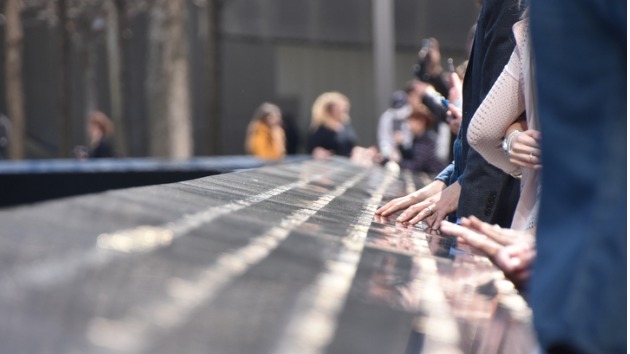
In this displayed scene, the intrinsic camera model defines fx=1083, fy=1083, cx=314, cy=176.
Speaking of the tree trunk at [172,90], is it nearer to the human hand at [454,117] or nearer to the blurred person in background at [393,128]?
the blurred person in background at [393,128]

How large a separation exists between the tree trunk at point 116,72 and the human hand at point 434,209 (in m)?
20.9

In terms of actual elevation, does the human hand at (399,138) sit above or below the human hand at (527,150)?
below

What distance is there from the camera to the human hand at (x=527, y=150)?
98.4 inches

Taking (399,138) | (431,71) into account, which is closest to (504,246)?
(431,71)

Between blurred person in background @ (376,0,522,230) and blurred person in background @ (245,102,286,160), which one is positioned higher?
blurred person in background @ (376,0,522,230)

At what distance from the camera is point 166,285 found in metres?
1.33

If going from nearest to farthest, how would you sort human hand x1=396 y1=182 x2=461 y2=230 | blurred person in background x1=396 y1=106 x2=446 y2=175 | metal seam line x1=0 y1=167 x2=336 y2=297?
metal seam line x1=0 y1=167 x2=336 y2=297
human hand x1=396 y1=182 x2=461 y2=230
blurred person in background x1=396 y1=106 x2=446 y2=175

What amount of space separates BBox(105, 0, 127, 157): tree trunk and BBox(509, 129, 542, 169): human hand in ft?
71.2

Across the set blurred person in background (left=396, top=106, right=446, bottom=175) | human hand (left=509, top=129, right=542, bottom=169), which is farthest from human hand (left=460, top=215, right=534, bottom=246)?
blurred person in background (left=396, top=106, right=446, bottom=175)

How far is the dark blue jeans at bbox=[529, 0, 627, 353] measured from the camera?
1223 mm

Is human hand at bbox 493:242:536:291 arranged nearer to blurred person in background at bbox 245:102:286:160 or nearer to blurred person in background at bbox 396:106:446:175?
blurred person in background at bbox 396:106:446:175

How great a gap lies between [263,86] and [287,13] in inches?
78.8

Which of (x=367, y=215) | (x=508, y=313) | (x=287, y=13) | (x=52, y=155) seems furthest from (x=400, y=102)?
(x=52, y=155)

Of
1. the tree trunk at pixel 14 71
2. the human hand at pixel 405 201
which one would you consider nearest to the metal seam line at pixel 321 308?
the human hand at pixel 405 201
